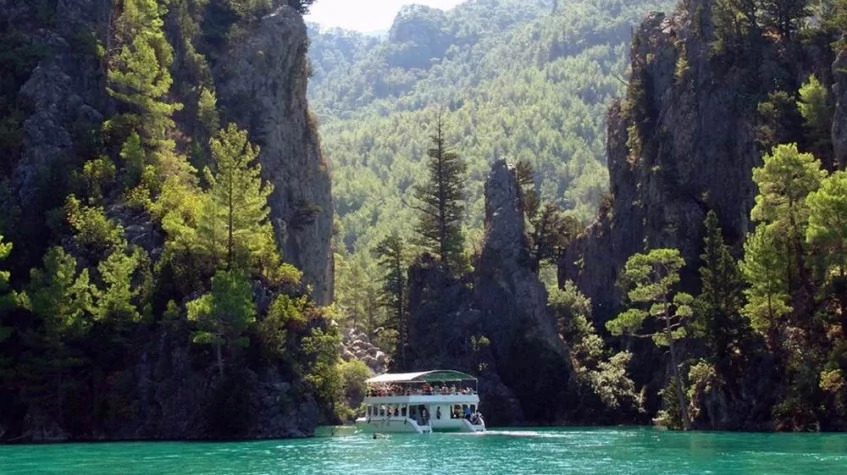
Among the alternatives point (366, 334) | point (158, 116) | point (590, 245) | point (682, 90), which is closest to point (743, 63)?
point (682, 90)

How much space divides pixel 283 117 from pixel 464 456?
77.7 metres

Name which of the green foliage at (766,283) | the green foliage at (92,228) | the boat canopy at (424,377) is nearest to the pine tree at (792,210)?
the green foliage at (766,283)

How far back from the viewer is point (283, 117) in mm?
134000

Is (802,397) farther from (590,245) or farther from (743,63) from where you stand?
(590,245)

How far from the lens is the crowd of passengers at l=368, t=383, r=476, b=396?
99062 mm

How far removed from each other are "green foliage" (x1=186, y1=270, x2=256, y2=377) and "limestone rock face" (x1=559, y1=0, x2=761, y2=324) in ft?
156

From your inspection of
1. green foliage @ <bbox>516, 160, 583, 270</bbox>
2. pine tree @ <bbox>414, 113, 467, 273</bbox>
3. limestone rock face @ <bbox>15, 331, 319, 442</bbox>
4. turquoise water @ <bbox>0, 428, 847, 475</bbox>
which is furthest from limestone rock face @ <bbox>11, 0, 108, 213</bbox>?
green foliage @ <bbox>516, 160, 583, 270</bbox>

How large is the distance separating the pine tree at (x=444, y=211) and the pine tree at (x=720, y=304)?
3812cm

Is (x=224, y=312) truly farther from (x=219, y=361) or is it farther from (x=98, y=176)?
(x=98, y=176)

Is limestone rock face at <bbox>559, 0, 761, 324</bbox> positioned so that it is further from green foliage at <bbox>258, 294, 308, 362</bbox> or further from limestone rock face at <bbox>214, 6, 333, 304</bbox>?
green foliage at <bbox>258, 294, 308, 362</bbox>

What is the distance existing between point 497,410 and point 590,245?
26.5 metres

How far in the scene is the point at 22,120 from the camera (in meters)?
100

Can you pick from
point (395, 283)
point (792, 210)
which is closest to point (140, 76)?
point (395, 283)

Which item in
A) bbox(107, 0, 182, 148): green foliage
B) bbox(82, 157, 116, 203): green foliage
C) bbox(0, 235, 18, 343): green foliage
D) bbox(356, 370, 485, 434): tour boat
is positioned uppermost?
bbox(107, 0, 182, 148): green foliage
